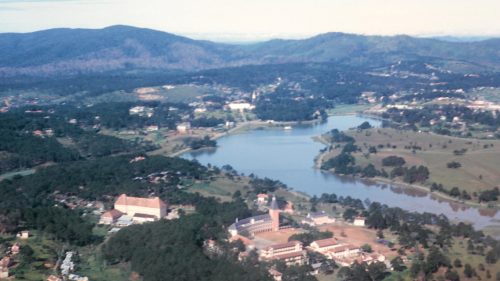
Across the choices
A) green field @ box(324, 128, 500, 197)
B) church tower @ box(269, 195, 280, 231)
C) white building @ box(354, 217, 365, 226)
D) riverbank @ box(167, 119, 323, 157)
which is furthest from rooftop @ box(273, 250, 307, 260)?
riverbank @ box(167, 119, 323, 157)

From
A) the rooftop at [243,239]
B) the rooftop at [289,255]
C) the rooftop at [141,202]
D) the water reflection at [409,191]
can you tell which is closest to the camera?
the rooftop at [289,255]

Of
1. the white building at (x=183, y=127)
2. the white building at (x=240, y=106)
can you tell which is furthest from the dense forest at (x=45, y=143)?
the white building at (x=240, y=106)

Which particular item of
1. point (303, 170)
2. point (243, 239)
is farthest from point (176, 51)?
point (243, 239)

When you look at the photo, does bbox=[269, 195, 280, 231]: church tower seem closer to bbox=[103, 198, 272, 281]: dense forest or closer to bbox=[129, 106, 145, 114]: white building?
bbox=[103, 198, 272, 281]: dense forest

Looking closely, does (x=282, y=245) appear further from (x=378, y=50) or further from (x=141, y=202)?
(x=378, y=50)

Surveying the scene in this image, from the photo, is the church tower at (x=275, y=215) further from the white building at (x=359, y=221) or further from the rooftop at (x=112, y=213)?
the rooftop at (x=112, y=213)

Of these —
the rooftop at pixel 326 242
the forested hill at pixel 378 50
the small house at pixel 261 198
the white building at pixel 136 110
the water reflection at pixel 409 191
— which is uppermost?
the forested hill at pixel 378 50
